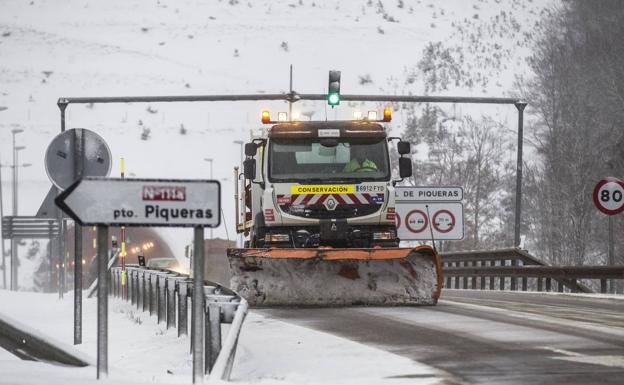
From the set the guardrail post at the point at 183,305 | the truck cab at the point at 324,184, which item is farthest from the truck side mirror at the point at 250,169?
the guardrail post at the point at 183,305

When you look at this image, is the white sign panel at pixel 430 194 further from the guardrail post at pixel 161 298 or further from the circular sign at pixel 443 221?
the guardrail post at pixel 161 298

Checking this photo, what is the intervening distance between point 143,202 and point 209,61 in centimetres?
10662

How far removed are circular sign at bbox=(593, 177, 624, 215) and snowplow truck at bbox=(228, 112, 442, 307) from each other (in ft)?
18.0

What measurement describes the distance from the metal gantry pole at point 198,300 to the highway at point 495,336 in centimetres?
143

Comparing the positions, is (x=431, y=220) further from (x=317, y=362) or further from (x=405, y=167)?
(x=317, y=362)

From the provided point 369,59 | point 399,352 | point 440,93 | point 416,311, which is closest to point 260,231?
point 416,311

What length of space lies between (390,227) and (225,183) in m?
66.7

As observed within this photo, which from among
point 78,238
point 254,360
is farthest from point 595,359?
point 78,238

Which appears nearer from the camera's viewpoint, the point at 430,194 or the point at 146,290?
the point at 146,290

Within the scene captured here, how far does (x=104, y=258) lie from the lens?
7.58 meters

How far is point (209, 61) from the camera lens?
11256 centimetres

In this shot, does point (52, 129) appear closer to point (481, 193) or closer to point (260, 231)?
point (481, 193)

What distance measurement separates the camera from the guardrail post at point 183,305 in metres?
11.1

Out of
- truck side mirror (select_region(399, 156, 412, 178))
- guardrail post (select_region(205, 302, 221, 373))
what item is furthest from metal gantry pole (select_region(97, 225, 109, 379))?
truck side mirror (select_region(399, 156, 412, 178))
